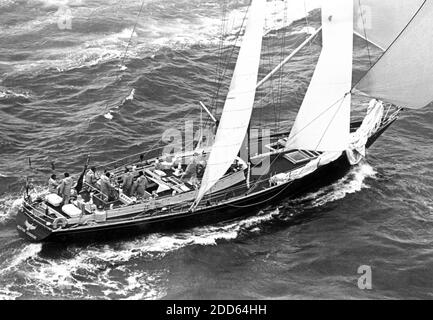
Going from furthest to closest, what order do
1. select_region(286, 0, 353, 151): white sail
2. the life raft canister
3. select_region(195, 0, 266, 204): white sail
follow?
select_region(286, 0, 353, 151): white sail
the life raft canister
select_region(195, 0, 266, 204): white sail

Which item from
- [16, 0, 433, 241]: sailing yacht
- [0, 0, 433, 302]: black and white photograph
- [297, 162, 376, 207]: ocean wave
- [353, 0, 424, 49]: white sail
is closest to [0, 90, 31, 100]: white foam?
[0, 0, 433, 302]: black and white photograph

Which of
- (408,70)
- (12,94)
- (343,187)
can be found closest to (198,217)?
(343,187)

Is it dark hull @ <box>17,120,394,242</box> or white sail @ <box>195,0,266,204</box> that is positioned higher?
white sail @ <box>195,0,266,204</box>

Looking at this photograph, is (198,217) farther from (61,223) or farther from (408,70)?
(408,70)

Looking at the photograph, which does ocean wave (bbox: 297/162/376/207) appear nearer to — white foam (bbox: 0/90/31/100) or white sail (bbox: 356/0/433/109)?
white sail (bbox: 356/0/433/109)

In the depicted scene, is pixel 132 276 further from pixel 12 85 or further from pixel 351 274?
pixel 12 85
